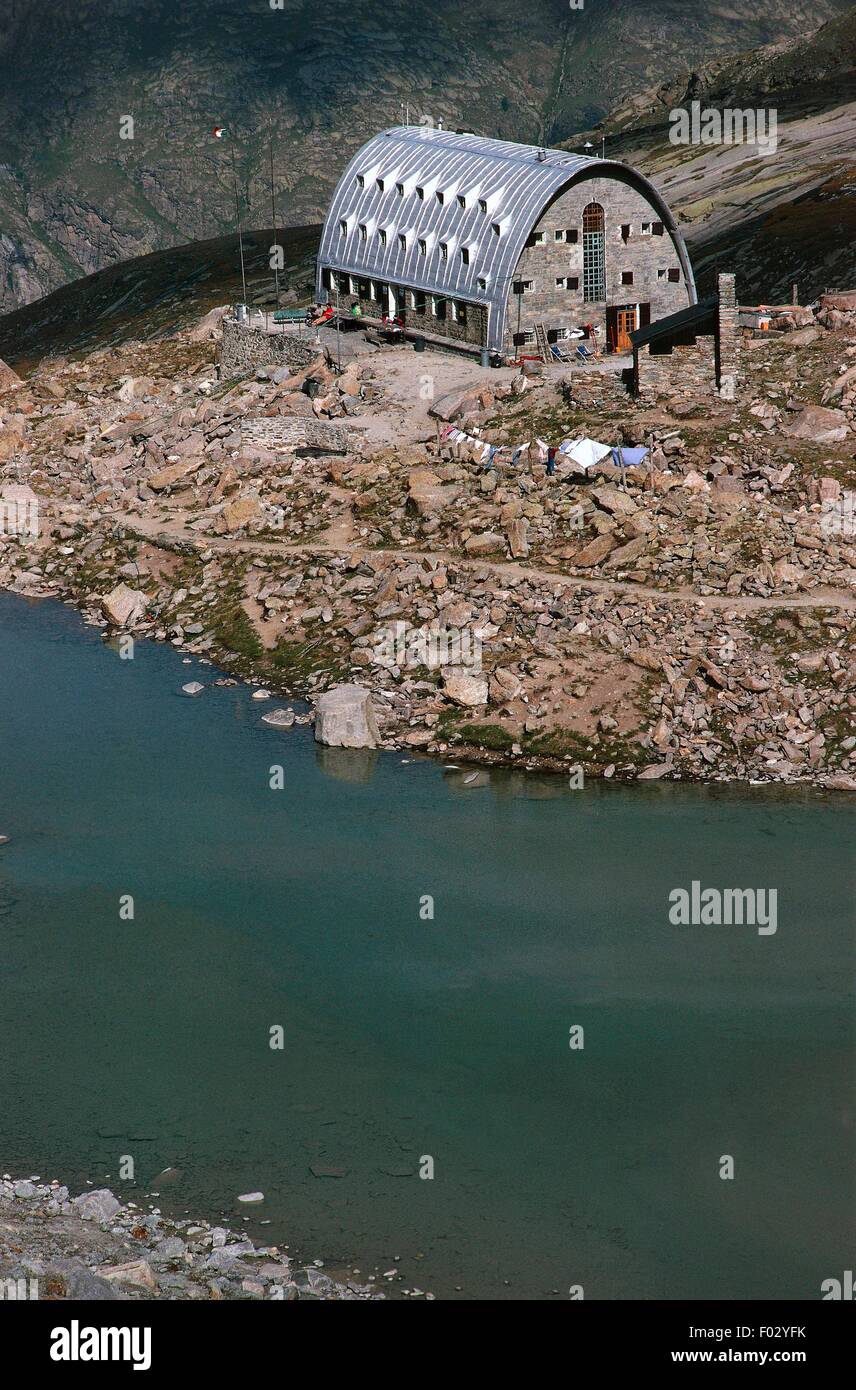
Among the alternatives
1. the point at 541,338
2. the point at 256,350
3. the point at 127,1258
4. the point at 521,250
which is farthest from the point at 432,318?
the point at 127,1258

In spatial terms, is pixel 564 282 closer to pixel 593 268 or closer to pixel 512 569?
pixel 593 268

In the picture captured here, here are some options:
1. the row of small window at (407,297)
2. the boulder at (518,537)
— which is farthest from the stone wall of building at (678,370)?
the row of small window at (407,297)

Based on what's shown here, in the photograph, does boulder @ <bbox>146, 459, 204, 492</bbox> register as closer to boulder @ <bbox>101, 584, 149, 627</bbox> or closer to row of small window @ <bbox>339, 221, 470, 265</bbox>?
boulder @ <bbox>101, 584, 149, 627</bbox>

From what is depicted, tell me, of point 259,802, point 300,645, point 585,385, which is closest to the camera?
point 259,802

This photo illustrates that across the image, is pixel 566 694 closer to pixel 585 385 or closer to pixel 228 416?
pixel 585 385

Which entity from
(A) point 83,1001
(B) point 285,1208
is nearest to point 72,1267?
(B) point 285,1208

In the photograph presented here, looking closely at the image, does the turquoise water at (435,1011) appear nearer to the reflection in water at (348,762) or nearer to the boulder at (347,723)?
the reflection in water at (348,762)
